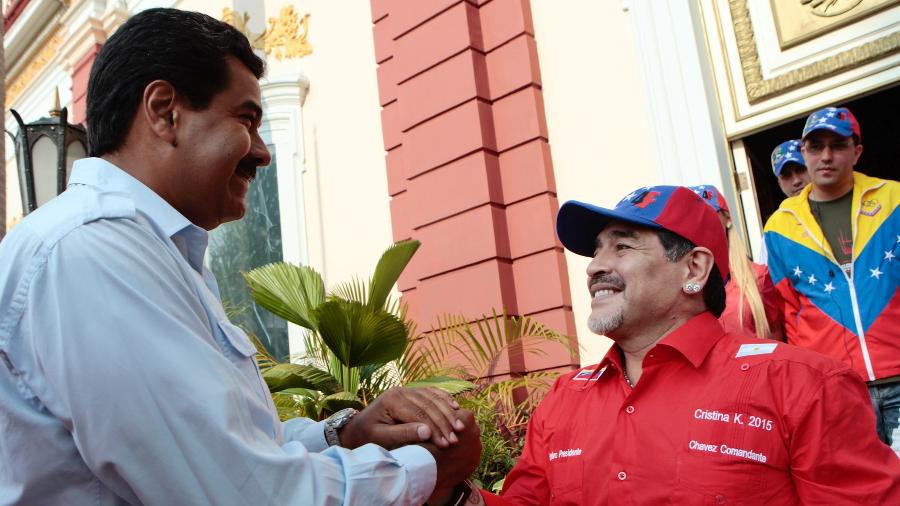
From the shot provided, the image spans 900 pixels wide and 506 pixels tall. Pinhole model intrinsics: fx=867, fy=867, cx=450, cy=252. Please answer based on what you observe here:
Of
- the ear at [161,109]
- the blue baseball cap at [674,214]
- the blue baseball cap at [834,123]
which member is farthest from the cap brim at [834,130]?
the ear at [161,109]

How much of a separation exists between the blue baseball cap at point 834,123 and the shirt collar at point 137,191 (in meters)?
3.31

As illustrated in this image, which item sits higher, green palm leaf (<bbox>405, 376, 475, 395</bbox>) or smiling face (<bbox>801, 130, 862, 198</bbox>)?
smiling face (<bbox>801, 130, 862, 198</bbox>)

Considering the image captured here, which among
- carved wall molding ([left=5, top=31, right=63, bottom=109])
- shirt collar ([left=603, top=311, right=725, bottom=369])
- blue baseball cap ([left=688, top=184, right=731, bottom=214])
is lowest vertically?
shirt collar ([left=603, top=311, right=725, bottom=369])

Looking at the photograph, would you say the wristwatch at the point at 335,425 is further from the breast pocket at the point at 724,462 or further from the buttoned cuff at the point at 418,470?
the breast pocket at the point at 724,462

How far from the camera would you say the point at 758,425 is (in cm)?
216

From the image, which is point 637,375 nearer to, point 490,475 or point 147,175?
point 147,175

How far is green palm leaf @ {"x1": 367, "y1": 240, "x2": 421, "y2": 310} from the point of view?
5426 millimetres

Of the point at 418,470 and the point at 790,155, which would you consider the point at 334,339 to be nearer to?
the point at 790,155

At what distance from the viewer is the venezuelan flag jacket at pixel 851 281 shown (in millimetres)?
3684

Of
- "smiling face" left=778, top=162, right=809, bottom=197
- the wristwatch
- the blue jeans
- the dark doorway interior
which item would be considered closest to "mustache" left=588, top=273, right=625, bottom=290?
the wristwatch

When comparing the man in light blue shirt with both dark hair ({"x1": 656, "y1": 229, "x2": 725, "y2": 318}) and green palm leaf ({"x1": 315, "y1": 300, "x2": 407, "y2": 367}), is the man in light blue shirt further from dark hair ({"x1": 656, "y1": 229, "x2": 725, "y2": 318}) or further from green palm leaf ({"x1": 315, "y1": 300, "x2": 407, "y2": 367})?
green palm leaf ({"x1": 315, "y1": 300, "x2": 407, "y2": 367})

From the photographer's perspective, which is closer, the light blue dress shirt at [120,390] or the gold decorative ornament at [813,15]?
the light blue dress shirt at [120,390]

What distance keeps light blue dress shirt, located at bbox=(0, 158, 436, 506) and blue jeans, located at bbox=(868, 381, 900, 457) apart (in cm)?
277

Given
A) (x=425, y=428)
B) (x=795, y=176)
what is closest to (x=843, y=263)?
(x=795, y=176)
